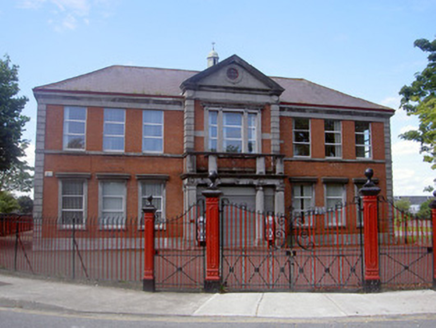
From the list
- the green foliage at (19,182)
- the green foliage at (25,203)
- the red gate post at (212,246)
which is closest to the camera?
the red gate post at (212,246)

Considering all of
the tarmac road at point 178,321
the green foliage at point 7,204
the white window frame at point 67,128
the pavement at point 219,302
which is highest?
the white window frame at point 67,128

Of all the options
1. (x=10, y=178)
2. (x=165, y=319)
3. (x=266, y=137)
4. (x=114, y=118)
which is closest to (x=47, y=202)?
(x=114, y=118)

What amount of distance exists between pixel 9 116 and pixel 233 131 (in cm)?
1165

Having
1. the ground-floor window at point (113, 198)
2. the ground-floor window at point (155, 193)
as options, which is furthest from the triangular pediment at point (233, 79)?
the ground-floor window at point (113, 198)

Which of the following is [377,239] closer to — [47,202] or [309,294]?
[309,294]

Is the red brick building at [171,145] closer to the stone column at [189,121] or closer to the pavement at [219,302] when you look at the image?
the stone column at [189,121]

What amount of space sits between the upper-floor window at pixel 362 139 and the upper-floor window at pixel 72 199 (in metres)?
15.6

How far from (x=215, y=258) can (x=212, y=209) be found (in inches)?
48.2

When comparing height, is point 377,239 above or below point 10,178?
below

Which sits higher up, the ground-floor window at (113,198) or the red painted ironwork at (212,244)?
the ground-floor window at (113,198)

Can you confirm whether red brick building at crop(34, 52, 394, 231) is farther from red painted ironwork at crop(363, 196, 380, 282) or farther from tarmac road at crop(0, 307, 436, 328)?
tarmac road at crop(0, 307, 436, 328)

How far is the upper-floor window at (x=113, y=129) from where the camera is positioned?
2128 centimetres

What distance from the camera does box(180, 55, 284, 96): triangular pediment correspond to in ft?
70.5

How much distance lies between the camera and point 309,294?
1008cm
